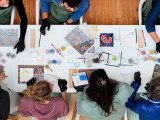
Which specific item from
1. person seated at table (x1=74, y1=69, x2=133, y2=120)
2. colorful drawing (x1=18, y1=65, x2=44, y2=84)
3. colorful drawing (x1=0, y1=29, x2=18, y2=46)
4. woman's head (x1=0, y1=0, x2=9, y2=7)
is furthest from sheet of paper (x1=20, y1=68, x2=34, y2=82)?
woman's head (x1=0, y1=0, x2=9, y2=7)

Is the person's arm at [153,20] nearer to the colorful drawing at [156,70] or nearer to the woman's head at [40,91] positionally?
the colorful drawing at [156,70]

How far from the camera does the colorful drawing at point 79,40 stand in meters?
1.69

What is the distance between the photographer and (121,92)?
1.47 meters

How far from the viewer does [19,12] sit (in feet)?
5.84

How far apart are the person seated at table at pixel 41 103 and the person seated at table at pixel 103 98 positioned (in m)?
0.23

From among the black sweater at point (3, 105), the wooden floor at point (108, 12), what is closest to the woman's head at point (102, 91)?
the black sweater at point (3, 105)

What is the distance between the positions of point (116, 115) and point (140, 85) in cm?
43

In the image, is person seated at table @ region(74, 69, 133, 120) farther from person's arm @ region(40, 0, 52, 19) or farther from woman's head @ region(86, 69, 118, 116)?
person's arm @ region(40, 0, 52, 19)

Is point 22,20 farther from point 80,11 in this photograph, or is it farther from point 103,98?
point 103,98

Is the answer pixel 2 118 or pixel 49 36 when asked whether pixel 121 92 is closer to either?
pixel 49 36

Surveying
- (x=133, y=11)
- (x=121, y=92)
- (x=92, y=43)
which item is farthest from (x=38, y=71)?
(x=133, y=11)

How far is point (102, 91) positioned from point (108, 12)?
150cm

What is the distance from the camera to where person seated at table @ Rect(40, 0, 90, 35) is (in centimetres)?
172

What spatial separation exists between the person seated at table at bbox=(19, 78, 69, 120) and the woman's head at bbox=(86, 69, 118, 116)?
1.14ft
